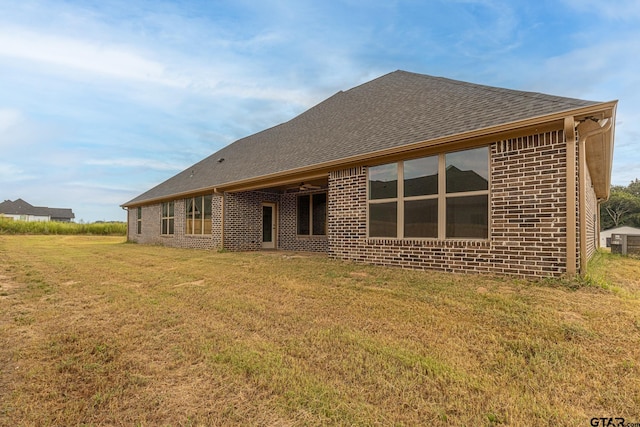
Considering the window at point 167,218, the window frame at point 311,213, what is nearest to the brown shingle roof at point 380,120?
the window at point 167,218

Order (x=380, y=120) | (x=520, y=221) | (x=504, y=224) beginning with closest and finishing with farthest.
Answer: (x=520, y=221) → (x=504, y=224) → (x=380, y=120)

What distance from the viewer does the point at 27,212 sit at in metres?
64.4

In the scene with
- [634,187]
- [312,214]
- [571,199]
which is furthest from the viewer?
[634,187]

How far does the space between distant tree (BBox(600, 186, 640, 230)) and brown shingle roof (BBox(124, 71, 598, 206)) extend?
145 ft

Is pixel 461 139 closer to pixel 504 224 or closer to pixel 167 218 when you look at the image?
pixel 504 224

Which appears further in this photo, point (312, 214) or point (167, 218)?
point (167, 218)

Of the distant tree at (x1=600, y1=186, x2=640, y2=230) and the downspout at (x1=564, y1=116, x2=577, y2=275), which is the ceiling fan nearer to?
the downspout at (x1=564, y1=116, x2=577, y2=275)

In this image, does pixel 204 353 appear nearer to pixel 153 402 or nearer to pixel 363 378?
pixel 153 402

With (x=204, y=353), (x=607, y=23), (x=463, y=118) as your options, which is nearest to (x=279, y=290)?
(x=204, y=353)

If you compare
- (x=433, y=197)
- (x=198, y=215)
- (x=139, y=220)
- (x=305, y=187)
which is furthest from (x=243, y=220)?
(x=139, y=220)

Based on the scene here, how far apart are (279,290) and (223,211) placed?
848cm

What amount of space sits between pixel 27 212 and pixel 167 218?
228 feet

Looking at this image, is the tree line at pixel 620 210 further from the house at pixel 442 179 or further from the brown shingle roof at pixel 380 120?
the brown shingle roof at pixel 380 120

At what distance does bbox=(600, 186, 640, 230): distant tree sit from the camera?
39844 millimetres
